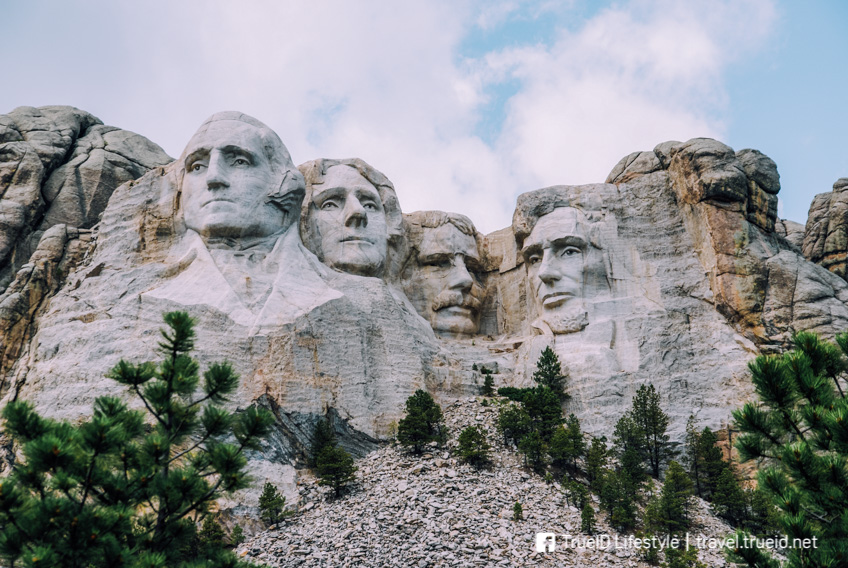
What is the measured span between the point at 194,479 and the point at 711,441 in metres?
14.5

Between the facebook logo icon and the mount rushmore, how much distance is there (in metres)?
5.22

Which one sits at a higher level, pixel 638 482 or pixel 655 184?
pixel 655 184

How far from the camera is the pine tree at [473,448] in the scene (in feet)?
84.9

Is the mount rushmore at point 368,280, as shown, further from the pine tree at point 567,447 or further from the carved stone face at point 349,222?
the pine tree at point 567,447

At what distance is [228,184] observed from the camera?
2939cm

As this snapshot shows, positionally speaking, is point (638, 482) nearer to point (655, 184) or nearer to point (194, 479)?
point (655, 184)

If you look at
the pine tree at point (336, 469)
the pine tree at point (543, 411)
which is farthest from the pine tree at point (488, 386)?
the pine tree at point (336, 469)

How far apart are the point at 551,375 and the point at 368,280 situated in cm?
520

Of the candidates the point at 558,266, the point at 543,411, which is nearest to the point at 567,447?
the point at 543,411

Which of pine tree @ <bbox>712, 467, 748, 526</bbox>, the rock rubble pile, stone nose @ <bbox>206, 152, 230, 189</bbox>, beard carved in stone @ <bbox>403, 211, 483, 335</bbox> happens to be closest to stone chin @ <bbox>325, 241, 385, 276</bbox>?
beard carved in stone @ <bbox>403, 211, 483, 335</bbox>

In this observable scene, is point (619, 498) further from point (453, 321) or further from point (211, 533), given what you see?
point (453, 321)

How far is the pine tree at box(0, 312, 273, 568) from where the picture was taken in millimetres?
15023

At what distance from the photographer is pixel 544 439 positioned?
27359mm

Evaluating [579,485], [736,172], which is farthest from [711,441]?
[736,172]
